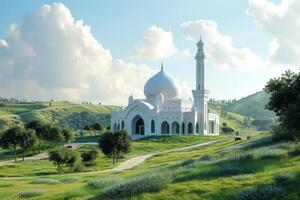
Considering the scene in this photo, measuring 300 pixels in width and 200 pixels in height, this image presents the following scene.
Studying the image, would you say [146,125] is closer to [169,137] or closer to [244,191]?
[169,137]

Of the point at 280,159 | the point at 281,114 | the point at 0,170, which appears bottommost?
the point at 0,170

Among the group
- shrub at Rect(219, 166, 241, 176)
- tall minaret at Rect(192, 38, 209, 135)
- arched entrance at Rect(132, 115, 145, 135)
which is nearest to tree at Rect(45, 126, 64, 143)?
arched entrance at Rect(132, 115, 145, 135)

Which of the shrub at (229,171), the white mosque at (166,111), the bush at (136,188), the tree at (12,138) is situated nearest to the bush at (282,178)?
the shrub at (229,171)

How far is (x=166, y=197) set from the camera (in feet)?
65.1

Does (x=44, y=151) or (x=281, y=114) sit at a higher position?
(x=281, y=114)

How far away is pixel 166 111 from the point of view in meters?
111

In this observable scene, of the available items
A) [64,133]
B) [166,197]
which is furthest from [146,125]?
[166,197]

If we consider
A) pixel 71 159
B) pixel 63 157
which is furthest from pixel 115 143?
pixel 63 157

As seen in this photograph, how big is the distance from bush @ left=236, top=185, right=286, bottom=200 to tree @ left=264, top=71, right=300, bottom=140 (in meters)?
10.1

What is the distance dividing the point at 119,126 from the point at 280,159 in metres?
93.4

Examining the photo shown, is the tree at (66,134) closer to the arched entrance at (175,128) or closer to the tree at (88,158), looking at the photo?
the arched entrance at (175,128)

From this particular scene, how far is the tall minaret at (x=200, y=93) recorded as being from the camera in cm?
11338

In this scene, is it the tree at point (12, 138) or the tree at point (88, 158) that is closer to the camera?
the tree at point (88, 158)

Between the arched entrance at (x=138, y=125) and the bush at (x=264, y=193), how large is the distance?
97220 millimetres
